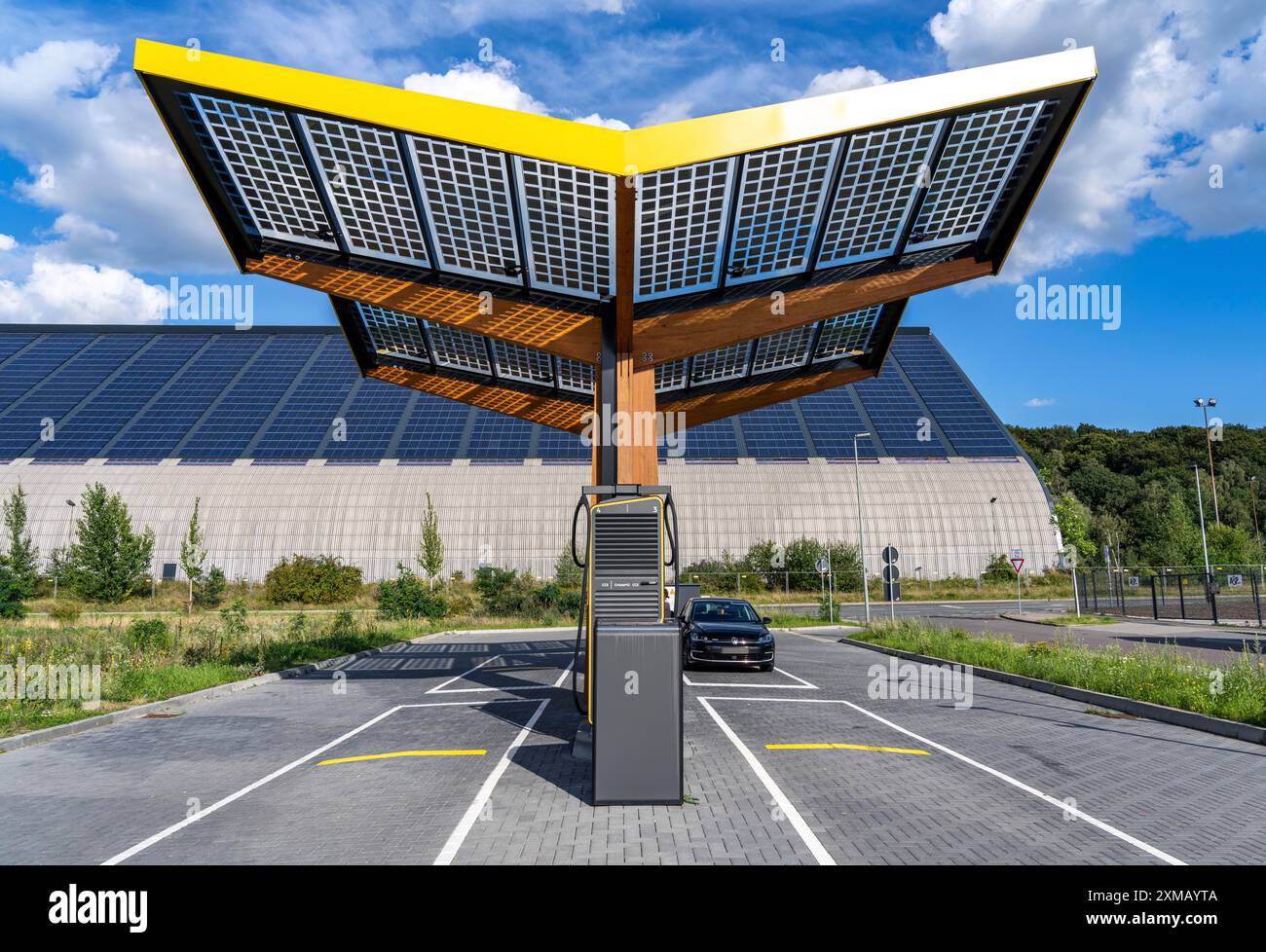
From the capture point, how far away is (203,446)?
54.1 metres

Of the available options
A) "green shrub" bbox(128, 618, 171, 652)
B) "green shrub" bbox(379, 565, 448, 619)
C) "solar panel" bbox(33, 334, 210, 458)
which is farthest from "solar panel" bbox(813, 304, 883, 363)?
"solar panel" bbox(33, 334, 210, 458)

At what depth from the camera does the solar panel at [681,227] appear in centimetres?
1150

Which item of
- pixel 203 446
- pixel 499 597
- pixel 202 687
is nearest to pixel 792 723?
pixel 202 687

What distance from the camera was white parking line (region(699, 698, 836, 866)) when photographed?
6270 millimetres

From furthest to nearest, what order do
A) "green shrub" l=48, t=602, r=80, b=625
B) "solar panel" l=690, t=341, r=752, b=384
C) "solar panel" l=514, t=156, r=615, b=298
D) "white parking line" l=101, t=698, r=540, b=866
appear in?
"green shrub" l=48, t=602, r=80, b=625
"solar panel" l=690, t=341, r=752, b=384
"solar panel" l=514, t=156, r=615, b=298
"white parking line" l=101, t=698, r=540, b=866

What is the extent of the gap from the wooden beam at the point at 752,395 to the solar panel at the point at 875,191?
19.6 ft

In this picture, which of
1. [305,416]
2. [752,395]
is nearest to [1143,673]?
[752,395]

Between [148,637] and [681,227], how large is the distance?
50.3ft

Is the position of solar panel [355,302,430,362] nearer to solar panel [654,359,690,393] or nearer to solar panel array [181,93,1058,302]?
solar panel array [181,93,1058,302]

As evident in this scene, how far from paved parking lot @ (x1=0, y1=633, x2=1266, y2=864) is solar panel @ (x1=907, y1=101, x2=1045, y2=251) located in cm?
784

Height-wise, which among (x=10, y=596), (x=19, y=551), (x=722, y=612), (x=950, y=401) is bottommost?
(x=722, y=612)

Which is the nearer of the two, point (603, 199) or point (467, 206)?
point (603, 199)

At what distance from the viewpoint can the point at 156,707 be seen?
566 inches

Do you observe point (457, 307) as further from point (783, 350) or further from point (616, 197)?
point (783, 350)
